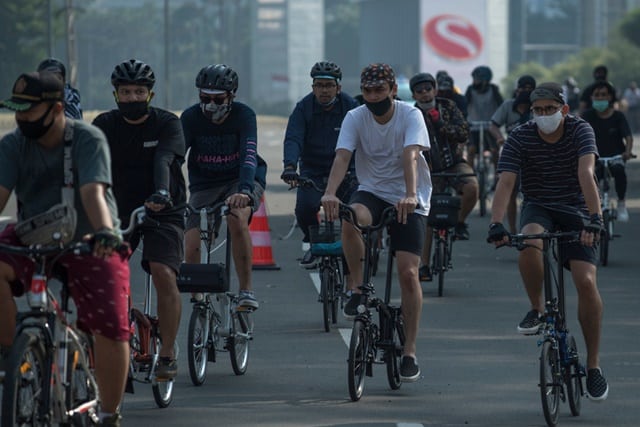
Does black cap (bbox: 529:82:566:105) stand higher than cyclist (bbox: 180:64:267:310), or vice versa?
black cap (bbox: 529:82:566:105)

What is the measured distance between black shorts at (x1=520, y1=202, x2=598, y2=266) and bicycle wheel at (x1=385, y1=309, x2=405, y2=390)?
995mm

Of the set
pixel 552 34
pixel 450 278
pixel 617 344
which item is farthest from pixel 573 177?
pixel 552 34

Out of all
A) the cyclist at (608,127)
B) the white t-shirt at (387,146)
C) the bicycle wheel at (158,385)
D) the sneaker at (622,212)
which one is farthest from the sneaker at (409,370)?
the sneaker at (622,212)

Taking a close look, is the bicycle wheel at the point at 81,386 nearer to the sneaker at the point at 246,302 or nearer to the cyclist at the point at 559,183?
the cyclist at the point at 559,183

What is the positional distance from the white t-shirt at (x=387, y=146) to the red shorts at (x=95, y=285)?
9.67ft

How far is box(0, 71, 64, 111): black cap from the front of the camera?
6996 millimetres

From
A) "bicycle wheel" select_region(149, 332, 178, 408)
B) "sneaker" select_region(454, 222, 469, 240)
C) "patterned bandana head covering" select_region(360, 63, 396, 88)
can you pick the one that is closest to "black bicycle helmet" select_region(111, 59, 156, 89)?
"bicycle wheel" select_region(149, 332, 178, 408)

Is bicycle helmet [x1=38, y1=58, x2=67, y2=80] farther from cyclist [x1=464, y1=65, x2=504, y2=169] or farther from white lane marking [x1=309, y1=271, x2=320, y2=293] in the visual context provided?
cyclist [x1=464, y1=65, x2=504, y2=169]

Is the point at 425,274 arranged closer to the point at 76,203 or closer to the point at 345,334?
the point at 345,334

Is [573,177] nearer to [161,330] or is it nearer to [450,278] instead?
[161,330]

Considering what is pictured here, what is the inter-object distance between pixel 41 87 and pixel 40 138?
0.28 metres

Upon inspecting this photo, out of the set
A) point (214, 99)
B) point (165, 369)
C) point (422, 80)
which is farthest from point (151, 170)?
point (422, 80)

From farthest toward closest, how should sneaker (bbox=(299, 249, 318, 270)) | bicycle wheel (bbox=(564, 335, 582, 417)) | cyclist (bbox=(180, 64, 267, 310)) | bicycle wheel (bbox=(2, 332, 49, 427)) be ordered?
1. sneaker (bbox=(299, 249, 318, 270))
2. cyclist (bbox=(180, 64, 267, 310))
3. bicycle wheel (bbox=(564, 335, 582, 417))
4. bicycle wheel (bbox=(2, 332, 49, 427))

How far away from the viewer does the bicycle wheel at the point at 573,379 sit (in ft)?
29.3
